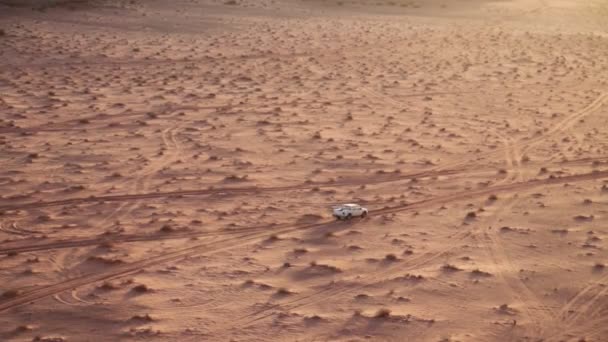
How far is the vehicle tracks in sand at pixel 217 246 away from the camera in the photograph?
727 cm

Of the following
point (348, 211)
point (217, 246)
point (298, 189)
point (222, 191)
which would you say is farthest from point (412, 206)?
point (217, 246)

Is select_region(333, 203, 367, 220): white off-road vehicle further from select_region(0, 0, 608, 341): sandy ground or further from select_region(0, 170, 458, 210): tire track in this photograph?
select_region(0, 170, 458, 210): tire track

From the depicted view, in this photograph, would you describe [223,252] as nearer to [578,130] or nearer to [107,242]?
[107,242]

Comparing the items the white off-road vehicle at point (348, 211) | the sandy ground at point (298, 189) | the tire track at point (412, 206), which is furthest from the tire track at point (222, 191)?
the white off-road vehicle at point (348, 211)

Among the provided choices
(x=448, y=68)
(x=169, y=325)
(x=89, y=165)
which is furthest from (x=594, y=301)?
(x=448, y=68)

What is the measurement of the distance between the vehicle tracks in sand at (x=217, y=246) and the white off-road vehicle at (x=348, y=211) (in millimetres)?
118

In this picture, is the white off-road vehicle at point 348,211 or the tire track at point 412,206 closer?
the tire track at point 412,206

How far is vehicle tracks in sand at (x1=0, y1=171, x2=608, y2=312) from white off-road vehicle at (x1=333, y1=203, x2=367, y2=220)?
0.12 meters

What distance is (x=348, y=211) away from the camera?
8891mm

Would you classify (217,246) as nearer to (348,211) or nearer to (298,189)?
(348,211)

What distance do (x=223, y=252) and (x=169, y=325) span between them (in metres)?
1.48

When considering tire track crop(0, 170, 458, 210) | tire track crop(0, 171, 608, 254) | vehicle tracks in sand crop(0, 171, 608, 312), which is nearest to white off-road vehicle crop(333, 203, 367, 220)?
vehicle tracks in sand crop(0, 171, 608, 312)

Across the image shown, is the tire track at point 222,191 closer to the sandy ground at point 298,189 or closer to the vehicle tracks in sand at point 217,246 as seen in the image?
the sandy ground at point 298,189

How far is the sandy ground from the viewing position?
698 cm
